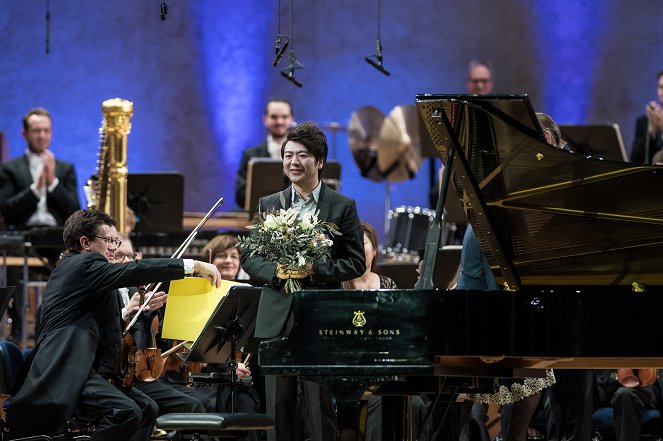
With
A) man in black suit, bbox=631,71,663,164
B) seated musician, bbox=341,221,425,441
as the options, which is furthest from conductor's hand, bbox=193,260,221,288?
man in black suit, bbox=631,71,663,164

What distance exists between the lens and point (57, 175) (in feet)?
29.9

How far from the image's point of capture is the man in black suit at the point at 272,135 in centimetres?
895

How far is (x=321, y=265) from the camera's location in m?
4.91

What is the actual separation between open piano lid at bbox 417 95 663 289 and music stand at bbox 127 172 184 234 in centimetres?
410

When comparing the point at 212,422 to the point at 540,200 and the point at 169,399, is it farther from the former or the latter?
the point at 540,200

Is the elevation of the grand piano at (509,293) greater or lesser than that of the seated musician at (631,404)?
greater

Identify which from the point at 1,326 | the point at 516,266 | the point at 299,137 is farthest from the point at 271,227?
the point at 1,326

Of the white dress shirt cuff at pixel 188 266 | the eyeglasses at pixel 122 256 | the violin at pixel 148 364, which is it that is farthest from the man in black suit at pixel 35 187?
the white dress shirt cuff at pixel 188 266

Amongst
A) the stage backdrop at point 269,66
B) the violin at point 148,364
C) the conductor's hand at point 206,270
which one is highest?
the stage backdrop at point 269,66

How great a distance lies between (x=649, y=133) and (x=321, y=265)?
4.72 metres

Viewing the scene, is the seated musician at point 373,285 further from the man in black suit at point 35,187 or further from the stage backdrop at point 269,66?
the stage backdrop at point 269,66

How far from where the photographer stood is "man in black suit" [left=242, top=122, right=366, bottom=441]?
193 inches

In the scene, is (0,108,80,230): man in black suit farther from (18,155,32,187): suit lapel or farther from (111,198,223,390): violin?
(111,198,223,390): violin

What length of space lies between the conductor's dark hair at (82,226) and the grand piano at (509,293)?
1672 millimetres
